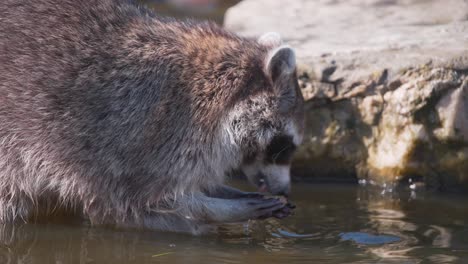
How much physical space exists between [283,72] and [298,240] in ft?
3.21

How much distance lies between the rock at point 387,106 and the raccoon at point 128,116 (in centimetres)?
114

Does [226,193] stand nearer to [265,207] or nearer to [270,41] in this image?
[265,207]

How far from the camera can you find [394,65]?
283 inches

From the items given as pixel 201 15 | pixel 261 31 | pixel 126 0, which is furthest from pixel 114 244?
pixel 201 15

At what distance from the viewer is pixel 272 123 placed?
609cm

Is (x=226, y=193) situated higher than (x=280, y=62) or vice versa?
(x=280, y=62)

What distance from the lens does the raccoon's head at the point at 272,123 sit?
604cm

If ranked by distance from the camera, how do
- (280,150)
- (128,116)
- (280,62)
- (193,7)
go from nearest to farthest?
1. (128,116)
2. (280,62)
3. (280,150)
4. (193,7)

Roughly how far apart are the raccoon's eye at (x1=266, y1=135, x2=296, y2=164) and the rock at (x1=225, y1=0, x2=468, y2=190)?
1038mm

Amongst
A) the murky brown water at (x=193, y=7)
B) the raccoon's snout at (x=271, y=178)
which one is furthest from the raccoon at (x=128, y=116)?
the murky brown water at (x=193, y=7)

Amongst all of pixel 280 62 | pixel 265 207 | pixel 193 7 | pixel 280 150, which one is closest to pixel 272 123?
pixel 280 150

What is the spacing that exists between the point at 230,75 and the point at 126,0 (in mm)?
890

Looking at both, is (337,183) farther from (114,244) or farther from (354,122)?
(114,244)

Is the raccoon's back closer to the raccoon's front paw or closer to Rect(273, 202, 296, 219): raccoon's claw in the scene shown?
the raccoon's front paw
